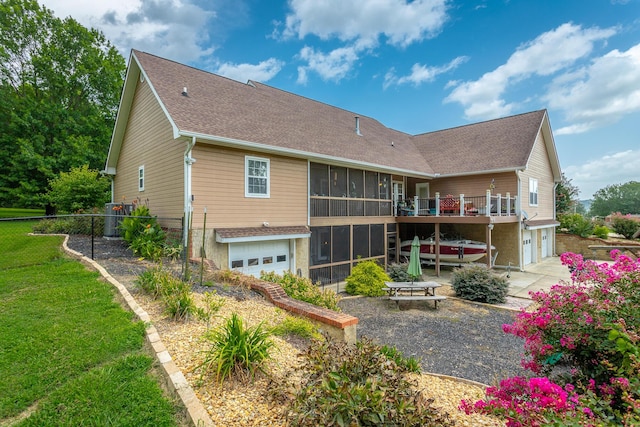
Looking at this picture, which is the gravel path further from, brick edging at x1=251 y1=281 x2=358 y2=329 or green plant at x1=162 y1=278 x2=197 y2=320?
green plant at x1=162 y1=278 x2=197 y2=320

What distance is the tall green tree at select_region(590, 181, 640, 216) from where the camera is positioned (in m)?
A: 61.5

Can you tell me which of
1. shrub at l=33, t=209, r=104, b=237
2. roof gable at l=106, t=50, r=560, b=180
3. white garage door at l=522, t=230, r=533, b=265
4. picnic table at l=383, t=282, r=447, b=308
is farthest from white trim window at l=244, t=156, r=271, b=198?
white garage door at l=522, t=230, r=533, b=265

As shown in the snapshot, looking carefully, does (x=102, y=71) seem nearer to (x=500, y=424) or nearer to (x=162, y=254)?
(x=162, y=254)

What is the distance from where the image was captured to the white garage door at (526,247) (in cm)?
1714

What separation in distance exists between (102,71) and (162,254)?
2431 cm

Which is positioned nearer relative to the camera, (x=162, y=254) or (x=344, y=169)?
(x=162, y=254)

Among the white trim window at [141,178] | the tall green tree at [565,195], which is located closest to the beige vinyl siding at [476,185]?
the tall green tree at [565,195]

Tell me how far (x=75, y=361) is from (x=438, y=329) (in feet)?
24.0

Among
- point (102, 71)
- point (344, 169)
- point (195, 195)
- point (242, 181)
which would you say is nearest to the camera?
point (195, 195)

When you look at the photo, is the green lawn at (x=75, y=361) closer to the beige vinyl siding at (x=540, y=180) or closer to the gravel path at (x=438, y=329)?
the gravel path at (x=438, y=329)

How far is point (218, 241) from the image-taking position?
9.51 meters

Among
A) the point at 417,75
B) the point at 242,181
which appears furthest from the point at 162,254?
the point at 417,75

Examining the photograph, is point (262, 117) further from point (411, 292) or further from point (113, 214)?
point (411, 292)

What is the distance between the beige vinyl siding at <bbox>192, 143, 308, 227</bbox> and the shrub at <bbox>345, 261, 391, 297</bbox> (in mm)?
2922
